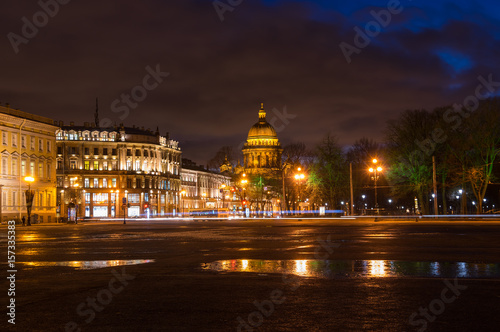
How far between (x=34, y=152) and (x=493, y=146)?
5523 centimetres

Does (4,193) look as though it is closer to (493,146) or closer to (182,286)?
(493,146)

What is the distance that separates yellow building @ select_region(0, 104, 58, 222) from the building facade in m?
39.9

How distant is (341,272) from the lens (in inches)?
546

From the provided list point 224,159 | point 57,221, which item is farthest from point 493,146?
point 224,159

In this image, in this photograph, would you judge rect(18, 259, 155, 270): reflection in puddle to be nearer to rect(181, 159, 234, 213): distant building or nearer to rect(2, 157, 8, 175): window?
rect(2, 157, 8, 175): window

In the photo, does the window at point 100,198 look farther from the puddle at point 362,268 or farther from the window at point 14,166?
the puddle at point 362,268

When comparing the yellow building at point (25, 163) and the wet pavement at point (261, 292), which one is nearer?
the wet pavement at point (261, 292)

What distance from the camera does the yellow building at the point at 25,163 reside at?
6938cm

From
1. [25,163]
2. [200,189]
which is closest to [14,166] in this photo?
[25,163]

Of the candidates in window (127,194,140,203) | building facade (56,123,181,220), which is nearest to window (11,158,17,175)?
building facade (56,123,181,220)

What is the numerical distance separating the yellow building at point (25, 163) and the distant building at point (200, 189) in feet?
241

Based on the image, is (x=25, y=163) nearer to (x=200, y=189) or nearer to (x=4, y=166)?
(x=4, y=166)

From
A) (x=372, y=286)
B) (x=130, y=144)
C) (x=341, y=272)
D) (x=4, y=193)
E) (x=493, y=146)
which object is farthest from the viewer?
(x=130, y=144)

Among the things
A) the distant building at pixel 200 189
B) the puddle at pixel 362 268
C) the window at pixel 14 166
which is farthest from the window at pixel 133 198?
the puddle at pixel 362 268
